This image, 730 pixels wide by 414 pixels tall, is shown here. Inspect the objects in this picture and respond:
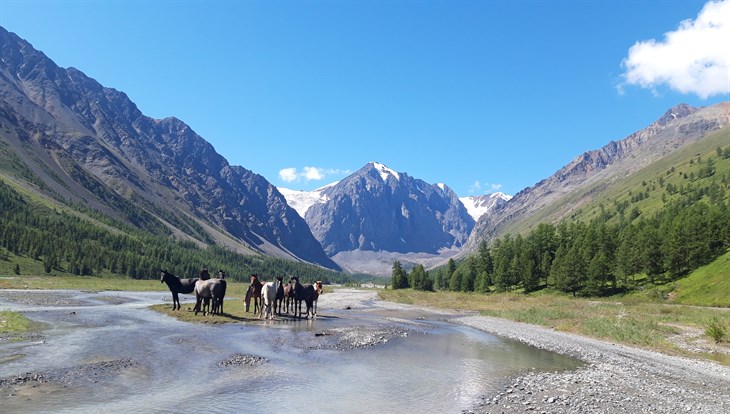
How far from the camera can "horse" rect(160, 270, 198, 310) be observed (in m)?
53.0

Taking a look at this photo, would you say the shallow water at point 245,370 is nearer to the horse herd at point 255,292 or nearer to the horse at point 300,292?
the horse herd at point 255,292

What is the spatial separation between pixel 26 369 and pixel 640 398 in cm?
2804

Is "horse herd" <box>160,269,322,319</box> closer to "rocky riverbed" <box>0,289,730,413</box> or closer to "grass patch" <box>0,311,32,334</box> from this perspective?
"rocky riverbed" <box>0,289,730,413</box>

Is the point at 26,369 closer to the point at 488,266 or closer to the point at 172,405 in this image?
the point at 172,405

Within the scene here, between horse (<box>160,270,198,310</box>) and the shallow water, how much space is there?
47.0 ft

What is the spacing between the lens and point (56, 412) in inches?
593

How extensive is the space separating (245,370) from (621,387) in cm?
1924

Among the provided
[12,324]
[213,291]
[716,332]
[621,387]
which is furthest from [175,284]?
[716,332]

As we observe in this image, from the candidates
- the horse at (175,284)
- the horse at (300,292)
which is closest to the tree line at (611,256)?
the horse at (300,292)

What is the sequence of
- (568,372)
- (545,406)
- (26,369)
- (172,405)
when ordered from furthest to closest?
(568,372)
(26,369)
(545,406)
(172,405)

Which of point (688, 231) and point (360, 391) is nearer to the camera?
point (360, 391)

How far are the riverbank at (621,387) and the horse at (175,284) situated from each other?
4112 centimetres

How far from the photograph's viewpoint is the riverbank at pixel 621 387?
19.1 m

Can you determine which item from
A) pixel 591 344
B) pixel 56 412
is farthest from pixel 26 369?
pixel 591 344
